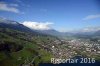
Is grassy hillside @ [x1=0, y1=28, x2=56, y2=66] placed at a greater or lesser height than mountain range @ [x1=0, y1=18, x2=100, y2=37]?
lesser

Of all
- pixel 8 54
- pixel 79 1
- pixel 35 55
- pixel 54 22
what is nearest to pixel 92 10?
pixel 79 1

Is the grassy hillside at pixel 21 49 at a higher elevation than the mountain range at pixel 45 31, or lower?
lower

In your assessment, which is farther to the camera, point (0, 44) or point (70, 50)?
point (70, 50)

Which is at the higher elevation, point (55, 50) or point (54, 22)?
point (54, 22)

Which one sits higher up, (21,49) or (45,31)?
(45,31)

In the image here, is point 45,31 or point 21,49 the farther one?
point 45,31

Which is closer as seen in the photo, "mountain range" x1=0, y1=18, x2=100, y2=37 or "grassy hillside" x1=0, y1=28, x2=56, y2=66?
"grassy hillside" x1=0, y1=28, x2=56, y2=66

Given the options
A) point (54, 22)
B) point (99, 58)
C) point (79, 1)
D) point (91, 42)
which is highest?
point (79, 1)

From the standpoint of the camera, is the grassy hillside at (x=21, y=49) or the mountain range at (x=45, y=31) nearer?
the grassy hillside at (x=21, y=49)

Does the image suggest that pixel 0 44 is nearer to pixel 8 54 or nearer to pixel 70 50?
pixel 8 54
